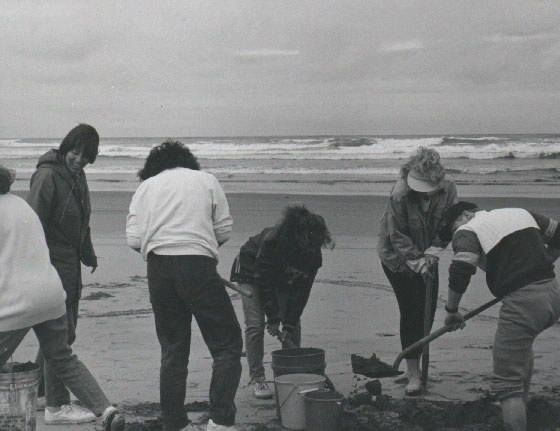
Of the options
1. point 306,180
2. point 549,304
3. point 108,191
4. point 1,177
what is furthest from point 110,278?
point 306,180

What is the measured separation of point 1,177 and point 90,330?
3.49 metres

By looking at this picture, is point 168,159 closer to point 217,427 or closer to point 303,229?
point 303,229

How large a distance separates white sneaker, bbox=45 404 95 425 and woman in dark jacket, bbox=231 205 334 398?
3.84 ft

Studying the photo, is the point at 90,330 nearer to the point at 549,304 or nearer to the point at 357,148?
the point at 549,304

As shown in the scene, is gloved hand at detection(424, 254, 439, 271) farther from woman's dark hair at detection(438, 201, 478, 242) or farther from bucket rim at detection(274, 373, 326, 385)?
bucket rim at detection(274, 373, 326, 385)

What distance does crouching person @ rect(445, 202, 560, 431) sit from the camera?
14.6 feet

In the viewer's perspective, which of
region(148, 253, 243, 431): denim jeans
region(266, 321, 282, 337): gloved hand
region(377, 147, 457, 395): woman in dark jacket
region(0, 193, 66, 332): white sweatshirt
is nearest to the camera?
region(0, 193, 66, 332): white sweatshirt

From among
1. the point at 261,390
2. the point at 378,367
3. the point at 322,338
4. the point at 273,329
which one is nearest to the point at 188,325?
the point at 273,329

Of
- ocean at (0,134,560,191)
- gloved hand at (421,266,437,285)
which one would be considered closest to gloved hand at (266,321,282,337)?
gloved hand at (421,266,437,285)

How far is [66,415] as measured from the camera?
5.11 m

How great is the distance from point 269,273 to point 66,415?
154 cm

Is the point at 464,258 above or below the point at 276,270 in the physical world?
above

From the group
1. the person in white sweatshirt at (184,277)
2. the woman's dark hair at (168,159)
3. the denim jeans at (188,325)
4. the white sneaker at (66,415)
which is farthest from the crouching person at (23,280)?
the woman's dark hair at (168,159)

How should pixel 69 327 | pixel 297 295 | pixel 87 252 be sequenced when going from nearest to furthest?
1. pixel 69 327
2. pixel 87 252
3. pixel 297 295
